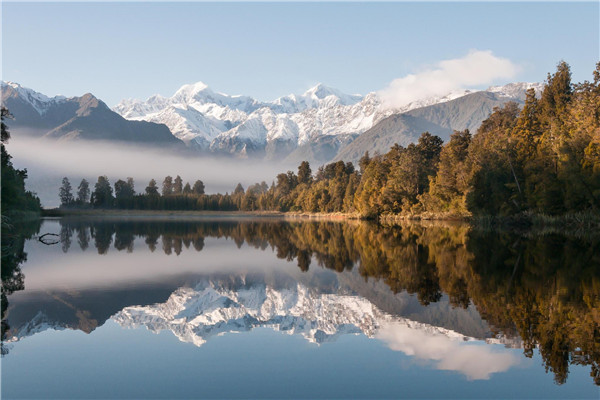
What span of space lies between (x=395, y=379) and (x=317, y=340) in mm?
3564

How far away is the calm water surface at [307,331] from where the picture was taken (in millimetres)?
10828

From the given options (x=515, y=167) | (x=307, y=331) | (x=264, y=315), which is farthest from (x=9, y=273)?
(x=515, y=167)

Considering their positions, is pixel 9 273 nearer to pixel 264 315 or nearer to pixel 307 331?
pixel 264 315

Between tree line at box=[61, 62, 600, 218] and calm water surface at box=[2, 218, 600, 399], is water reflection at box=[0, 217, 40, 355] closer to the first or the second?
calm water surface at box=[2, 218, 600, 399]

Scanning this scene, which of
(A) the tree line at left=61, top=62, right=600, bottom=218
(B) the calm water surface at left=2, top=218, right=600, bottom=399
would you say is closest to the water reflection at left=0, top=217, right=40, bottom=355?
(B) the calm water surface at left=2, top=218, right=600, bottom=399

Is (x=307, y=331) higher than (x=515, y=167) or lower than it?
lower

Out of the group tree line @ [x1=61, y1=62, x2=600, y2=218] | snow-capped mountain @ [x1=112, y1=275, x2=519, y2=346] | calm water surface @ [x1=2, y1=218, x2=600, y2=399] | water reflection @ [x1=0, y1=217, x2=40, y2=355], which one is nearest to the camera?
calm water surface @ [x1=2, y1=218, x2=600, y2=399]

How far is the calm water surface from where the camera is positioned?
10.8m

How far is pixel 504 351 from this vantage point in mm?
12805

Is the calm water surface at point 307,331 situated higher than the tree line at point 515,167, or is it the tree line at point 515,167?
the tree line at point 515,167

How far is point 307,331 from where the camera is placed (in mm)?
15070

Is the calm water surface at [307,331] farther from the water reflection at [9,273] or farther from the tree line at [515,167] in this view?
the tree line at [515,167]

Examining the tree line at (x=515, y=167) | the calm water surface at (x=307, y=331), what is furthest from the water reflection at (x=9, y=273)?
the tree line at (x=515, y=167)

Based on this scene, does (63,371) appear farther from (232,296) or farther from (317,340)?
(232,296)
